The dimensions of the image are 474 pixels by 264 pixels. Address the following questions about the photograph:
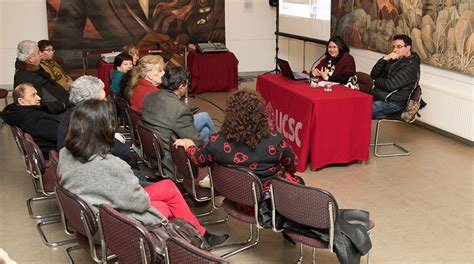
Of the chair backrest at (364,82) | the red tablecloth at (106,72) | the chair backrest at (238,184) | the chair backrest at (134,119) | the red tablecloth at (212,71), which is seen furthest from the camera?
the red tablecloth at (212,71)

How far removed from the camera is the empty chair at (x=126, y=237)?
242 centimetres

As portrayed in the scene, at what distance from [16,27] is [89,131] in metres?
6.93

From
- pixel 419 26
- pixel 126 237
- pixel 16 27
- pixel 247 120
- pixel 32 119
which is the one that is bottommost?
pixel 126 237

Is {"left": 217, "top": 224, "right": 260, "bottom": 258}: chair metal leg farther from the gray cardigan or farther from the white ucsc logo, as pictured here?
the white ucsc logo

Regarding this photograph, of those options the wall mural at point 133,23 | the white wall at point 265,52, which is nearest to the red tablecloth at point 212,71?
the wall mural at point 133,23

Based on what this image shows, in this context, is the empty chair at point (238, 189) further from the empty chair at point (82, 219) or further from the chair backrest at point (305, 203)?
the empty chair at point (82, 219)

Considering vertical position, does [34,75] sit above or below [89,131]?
below

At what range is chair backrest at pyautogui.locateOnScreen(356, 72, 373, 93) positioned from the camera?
19.8ft

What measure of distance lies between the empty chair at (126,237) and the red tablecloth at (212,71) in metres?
6.18

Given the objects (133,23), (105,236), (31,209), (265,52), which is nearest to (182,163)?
(105,236)

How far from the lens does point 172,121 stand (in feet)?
13.5

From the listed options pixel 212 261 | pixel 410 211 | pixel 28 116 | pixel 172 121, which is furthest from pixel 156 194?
pixel 410 211

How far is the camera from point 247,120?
3227 millimetres

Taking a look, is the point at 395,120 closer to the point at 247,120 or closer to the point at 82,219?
the point at 247,120
